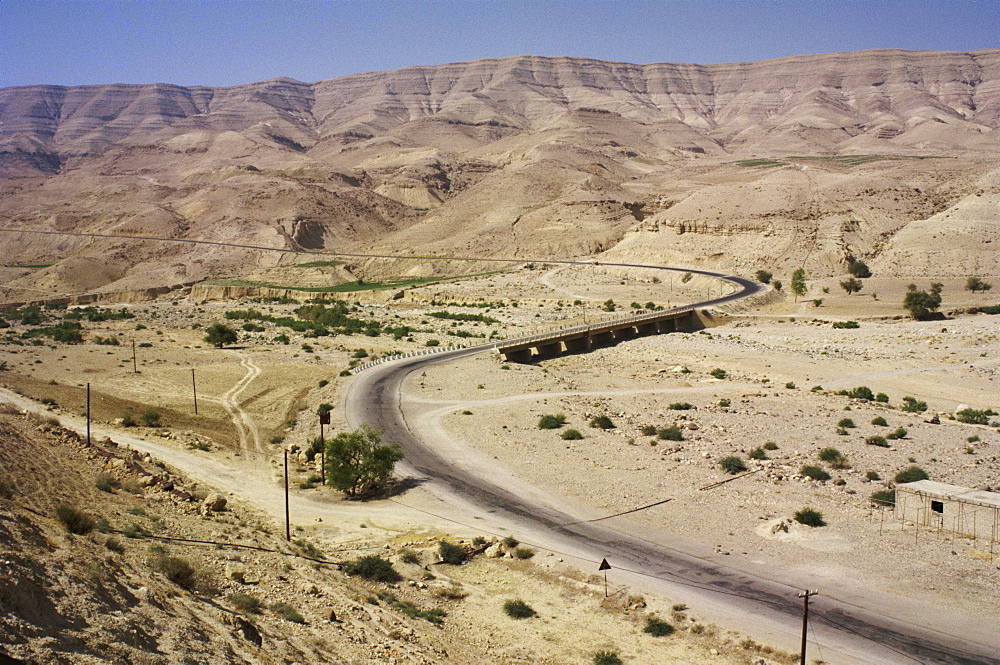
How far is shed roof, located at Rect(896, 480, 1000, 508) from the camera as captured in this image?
64.7 ft

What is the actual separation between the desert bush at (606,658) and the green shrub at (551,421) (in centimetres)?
1692

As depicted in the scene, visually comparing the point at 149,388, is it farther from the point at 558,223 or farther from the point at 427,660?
the point at 558,223

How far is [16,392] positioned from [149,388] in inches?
286

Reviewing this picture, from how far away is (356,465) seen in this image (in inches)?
960

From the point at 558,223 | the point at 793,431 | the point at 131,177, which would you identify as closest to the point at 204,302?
the point at 558,223

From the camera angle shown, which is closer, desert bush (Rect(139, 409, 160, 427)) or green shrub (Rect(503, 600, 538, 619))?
green shrub (Rect(503, 600, 538, 619))

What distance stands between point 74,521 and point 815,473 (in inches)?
749

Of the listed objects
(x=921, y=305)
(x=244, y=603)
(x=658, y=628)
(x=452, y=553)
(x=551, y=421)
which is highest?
(x=921, y=305)

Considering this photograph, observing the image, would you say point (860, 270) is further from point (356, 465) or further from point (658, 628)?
point (658, 628)

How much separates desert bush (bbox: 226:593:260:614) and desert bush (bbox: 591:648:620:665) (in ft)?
18.6

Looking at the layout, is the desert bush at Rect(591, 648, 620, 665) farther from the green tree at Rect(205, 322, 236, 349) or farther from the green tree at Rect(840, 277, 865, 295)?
the green tree at Rect(840, 277, 865, 295)

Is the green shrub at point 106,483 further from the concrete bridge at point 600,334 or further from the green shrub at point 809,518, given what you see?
the concrete bridge at point 600,334

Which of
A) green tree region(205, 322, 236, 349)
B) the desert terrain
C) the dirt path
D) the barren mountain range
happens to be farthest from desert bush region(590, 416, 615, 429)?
the barren mountain range

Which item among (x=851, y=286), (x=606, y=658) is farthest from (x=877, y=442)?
(x=851, y=286)
